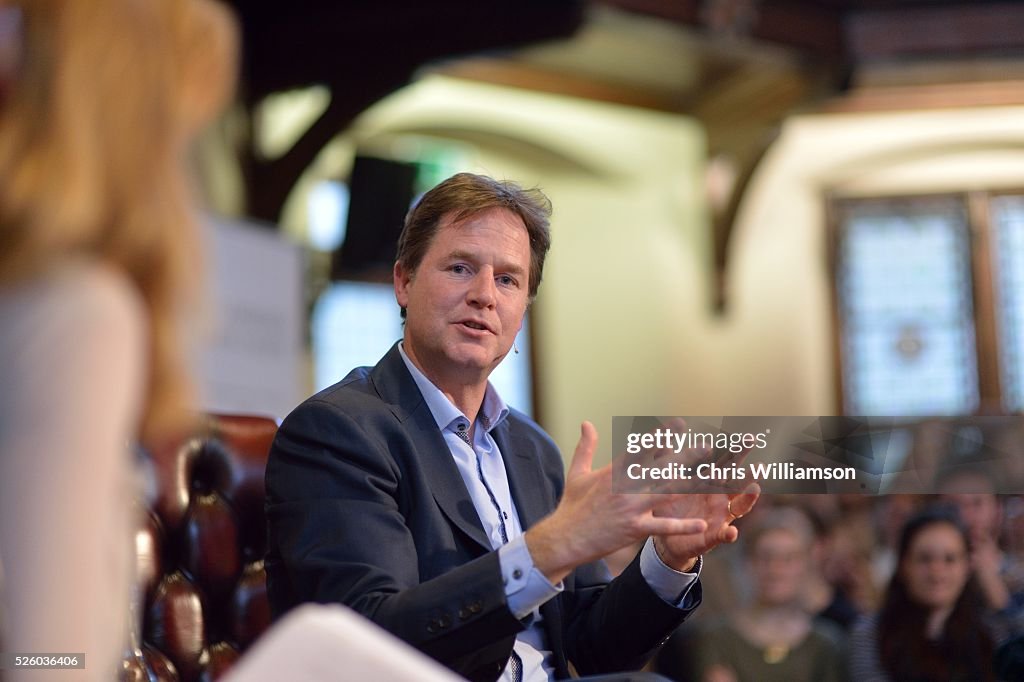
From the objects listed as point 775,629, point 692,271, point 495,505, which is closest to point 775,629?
point 775,629

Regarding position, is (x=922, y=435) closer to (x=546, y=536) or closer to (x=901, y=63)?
(x=546, y=536)

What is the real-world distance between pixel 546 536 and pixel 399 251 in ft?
2.57

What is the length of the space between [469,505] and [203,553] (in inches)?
21.3

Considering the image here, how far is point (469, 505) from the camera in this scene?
6.98ft

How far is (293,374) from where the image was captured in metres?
5.98

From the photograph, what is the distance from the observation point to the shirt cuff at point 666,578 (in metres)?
2.21

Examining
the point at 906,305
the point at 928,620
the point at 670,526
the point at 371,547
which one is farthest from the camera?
the point at 906,305

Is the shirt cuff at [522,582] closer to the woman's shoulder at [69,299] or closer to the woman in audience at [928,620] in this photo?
the woman's shoulder at [69,299]

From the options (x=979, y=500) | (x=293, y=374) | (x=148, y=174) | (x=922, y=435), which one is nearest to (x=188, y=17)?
(x=148, y=174)

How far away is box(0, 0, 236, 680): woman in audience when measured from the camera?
1022 millimetres

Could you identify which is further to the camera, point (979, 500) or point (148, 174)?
point (979, 500)

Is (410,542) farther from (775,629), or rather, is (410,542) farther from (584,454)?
(775,629)

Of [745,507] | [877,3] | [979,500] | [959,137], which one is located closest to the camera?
[745,507]

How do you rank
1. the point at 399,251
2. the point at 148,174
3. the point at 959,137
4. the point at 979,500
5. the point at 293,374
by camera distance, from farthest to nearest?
the point at 959,137
the point at 293,374
the point at 979,500
the point at 399,251
the point at 148,174
